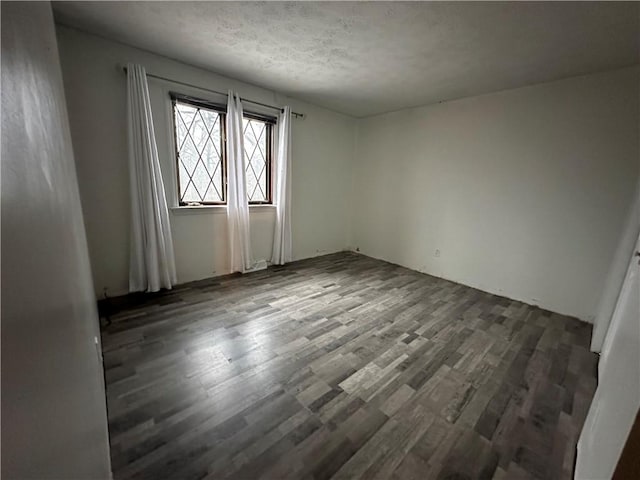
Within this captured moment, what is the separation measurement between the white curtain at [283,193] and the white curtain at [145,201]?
1.43 metres

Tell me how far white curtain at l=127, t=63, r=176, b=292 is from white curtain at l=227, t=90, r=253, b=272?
72 cm

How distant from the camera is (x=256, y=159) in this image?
362 cm

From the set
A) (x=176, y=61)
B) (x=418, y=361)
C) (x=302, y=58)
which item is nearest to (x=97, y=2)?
(x=176, y=61)

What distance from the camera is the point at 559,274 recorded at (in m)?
2.84

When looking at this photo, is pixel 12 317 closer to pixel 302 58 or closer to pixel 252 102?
pixel 302 58

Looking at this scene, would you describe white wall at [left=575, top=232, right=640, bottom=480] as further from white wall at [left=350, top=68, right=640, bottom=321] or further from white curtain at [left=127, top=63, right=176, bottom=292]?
white curtain at [left=127, top=63, right=176, bottom=292]

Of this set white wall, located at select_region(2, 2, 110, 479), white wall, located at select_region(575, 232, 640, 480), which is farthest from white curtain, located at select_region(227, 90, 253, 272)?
white wall, located at select_region(575, 232, 640, 480)

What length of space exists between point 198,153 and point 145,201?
2.66 feet

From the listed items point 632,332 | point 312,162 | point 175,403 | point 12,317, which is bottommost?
point 175,403

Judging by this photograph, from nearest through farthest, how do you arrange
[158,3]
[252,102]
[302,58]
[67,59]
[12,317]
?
[12,317], [158,3], [67,59], [302,58], [252,102]

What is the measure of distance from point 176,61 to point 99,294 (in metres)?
2.46

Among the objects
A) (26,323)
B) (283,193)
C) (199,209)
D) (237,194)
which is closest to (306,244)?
(283,193)

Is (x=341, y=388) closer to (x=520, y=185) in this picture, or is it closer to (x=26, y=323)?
(x=26, y=323)

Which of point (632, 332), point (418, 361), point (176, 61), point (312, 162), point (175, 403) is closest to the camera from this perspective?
point (632, 332)
